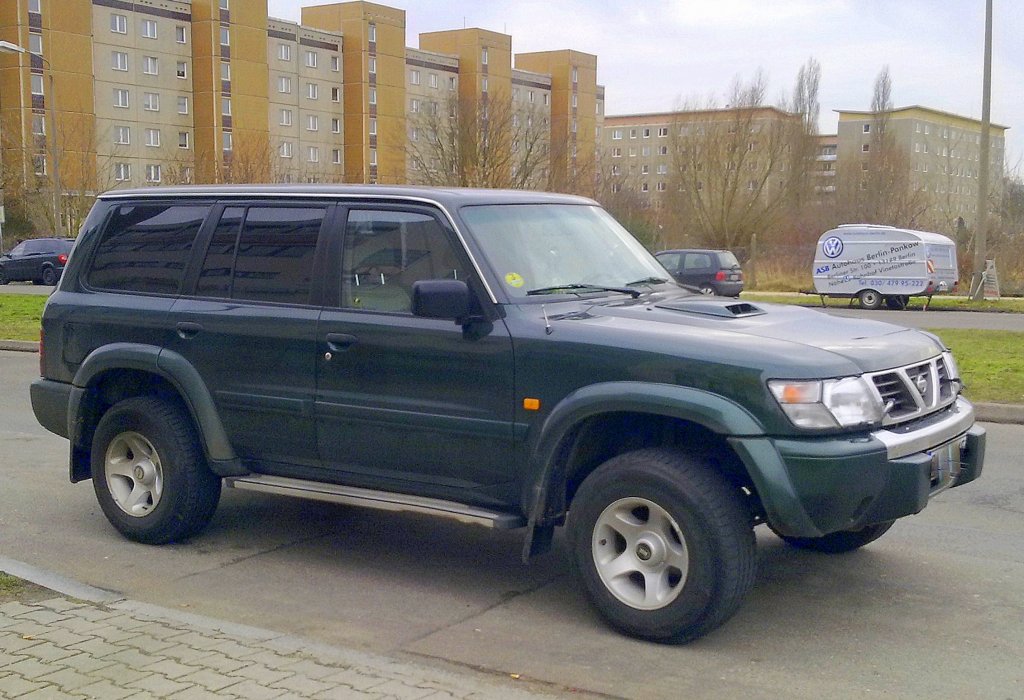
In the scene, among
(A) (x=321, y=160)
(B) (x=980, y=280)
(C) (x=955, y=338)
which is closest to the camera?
(C) (x=955, y=338)

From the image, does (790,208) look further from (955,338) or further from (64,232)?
(955,338)

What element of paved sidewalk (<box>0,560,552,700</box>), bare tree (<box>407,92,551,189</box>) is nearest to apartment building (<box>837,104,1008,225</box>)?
bare tree (<box>407,92,551,189</box>)

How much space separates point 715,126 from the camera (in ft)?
177

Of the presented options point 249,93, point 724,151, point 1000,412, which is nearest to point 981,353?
point 1000,412

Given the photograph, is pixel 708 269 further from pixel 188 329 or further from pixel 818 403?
pixel 818 403

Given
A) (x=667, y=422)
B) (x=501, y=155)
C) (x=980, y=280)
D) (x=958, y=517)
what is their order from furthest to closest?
(x=501, y=155) < (x=980, y=280) < (x=958, y=517) < (x=667, y=422)

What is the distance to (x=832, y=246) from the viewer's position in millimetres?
31688

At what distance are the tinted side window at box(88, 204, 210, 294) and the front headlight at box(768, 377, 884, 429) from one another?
337cm

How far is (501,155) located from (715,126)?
657 inches

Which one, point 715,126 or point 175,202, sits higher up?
point 715,126

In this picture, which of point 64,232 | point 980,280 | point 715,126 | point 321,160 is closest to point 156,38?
point 321,160

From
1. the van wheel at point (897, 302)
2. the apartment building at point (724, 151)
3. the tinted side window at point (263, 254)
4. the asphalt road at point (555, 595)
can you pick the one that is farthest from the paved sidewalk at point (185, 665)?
the apartment building at point (724, 151)

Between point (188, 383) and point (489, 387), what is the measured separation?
71.8 inches

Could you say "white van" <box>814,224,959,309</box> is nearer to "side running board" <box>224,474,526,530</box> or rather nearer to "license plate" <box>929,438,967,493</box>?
"license plate" <box>929,438,967,493</box>
